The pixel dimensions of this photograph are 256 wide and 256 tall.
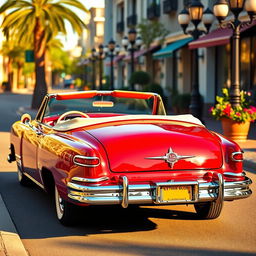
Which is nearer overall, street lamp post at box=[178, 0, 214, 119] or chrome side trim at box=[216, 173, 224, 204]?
chrome side trim at box=[216, 173, 224, 204]

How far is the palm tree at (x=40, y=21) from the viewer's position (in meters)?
35.7

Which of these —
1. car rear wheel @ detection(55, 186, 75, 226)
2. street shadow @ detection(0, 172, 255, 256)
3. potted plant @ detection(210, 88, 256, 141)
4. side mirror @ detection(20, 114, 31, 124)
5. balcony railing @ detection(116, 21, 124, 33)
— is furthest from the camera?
balcony railing @ detection(116, 21, 124, 33)

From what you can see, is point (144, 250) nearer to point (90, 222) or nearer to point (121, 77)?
point (90, 222)

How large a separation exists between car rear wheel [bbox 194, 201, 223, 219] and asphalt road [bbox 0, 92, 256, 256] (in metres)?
0.07

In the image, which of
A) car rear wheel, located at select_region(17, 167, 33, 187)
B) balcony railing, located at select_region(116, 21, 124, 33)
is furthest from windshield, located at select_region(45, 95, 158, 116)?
balcony railing, located at select_region(116, 21, 124, 33)

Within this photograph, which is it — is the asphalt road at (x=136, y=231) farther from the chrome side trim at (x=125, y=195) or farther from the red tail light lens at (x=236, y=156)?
the red tail light lens at (x=236, y=156)

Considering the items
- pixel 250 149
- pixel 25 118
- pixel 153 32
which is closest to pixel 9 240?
pixel 25 118

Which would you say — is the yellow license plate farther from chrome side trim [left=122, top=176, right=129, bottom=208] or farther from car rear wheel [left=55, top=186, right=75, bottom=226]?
car rear wheel [left=55, top=186, right=75, bottom=226]

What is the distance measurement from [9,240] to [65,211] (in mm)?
831

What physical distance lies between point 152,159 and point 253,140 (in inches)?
418

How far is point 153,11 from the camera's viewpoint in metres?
39.5

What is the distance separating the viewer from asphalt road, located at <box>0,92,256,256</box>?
20.2ft

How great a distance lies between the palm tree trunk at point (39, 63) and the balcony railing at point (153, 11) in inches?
269

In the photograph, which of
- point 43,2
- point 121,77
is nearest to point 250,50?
point 43,2
